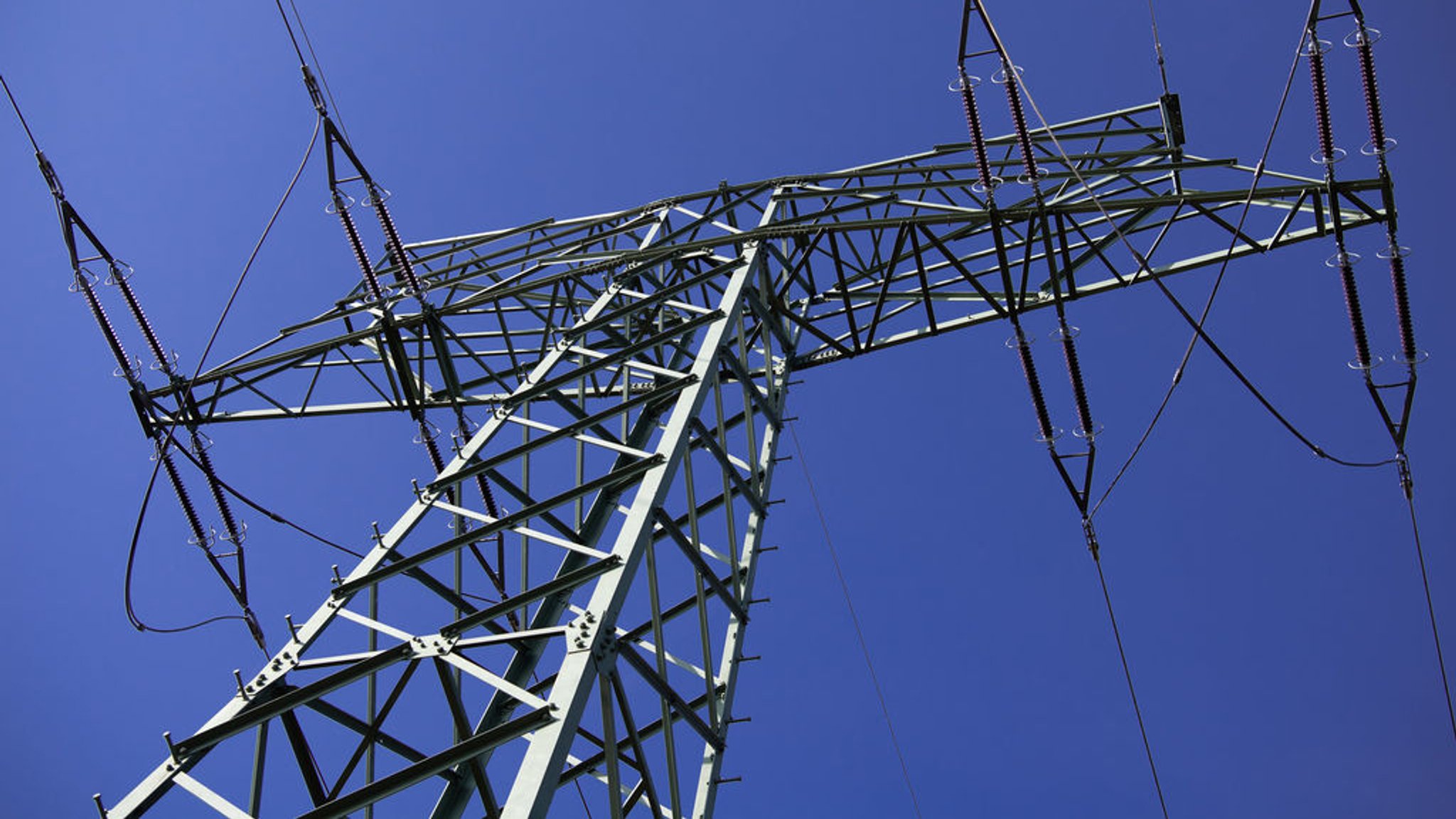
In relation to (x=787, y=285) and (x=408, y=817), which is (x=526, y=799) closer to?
(x=787, y=285)

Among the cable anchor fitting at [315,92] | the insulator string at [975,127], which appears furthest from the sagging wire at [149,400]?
the insulator string at [975,127]

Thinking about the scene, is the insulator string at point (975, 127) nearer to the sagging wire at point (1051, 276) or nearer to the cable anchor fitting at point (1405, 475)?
the sagging wire at point (1051, 276)

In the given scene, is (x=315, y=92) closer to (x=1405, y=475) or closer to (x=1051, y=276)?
(x=1051, y=276)

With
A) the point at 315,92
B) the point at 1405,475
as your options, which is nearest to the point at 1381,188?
the point at 1405,475

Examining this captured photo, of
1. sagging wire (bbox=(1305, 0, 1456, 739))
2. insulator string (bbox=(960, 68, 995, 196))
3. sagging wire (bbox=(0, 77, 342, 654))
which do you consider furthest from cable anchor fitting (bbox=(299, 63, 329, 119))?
sagging wire (bbox=(1305, 0, 1456, 739))

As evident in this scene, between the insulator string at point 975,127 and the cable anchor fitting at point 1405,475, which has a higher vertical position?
the insulator string at point 975,127

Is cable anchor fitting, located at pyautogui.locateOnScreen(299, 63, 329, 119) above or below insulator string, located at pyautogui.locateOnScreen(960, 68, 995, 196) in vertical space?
above

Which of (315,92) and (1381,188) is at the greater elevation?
(315,92)

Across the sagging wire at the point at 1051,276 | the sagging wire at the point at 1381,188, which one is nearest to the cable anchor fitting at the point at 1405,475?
the sagging wire at the point at 1381,188

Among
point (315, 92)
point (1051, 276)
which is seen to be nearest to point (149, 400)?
point (315, 92)

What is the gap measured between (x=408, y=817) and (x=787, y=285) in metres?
50.7

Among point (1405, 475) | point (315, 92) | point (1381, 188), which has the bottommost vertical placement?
point (1405, 475)

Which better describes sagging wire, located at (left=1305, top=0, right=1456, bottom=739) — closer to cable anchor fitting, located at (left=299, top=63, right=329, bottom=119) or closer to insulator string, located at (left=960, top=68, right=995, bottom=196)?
insulator string, located at (left=960, top=68, right=995, bottom=196)

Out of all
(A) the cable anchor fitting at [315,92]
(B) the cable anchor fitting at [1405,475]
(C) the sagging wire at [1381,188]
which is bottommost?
(B) the cable anchor fitting at [1405,475]
